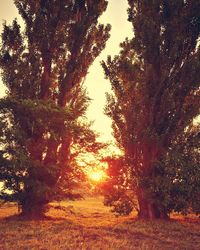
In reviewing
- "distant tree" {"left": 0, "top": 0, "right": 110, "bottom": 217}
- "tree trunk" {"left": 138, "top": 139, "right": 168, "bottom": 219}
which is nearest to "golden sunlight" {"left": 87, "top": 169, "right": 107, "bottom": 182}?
"distant tree" {"left": 0, "top": 0, "right": 110, "bottom": 217}

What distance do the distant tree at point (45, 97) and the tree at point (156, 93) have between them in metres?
2.23

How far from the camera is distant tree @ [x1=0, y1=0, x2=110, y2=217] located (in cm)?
1576

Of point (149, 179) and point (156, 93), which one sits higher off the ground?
point (156, 93)

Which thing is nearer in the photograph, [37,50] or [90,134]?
[90,134]

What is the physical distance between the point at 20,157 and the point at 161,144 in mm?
7206

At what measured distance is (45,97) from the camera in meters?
18.8

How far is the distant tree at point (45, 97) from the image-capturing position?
620 inches

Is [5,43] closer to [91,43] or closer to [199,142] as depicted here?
[91,43]

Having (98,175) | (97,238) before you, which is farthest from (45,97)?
(97,238)

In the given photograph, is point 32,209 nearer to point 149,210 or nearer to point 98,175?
point 98,175

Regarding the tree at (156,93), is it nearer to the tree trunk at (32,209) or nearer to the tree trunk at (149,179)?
the tree trunk at (149,179)

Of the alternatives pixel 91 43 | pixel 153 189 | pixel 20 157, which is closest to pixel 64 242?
pixel 20 157

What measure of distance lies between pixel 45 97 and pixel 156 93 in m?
6.11

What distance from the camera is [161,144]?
17516mm
